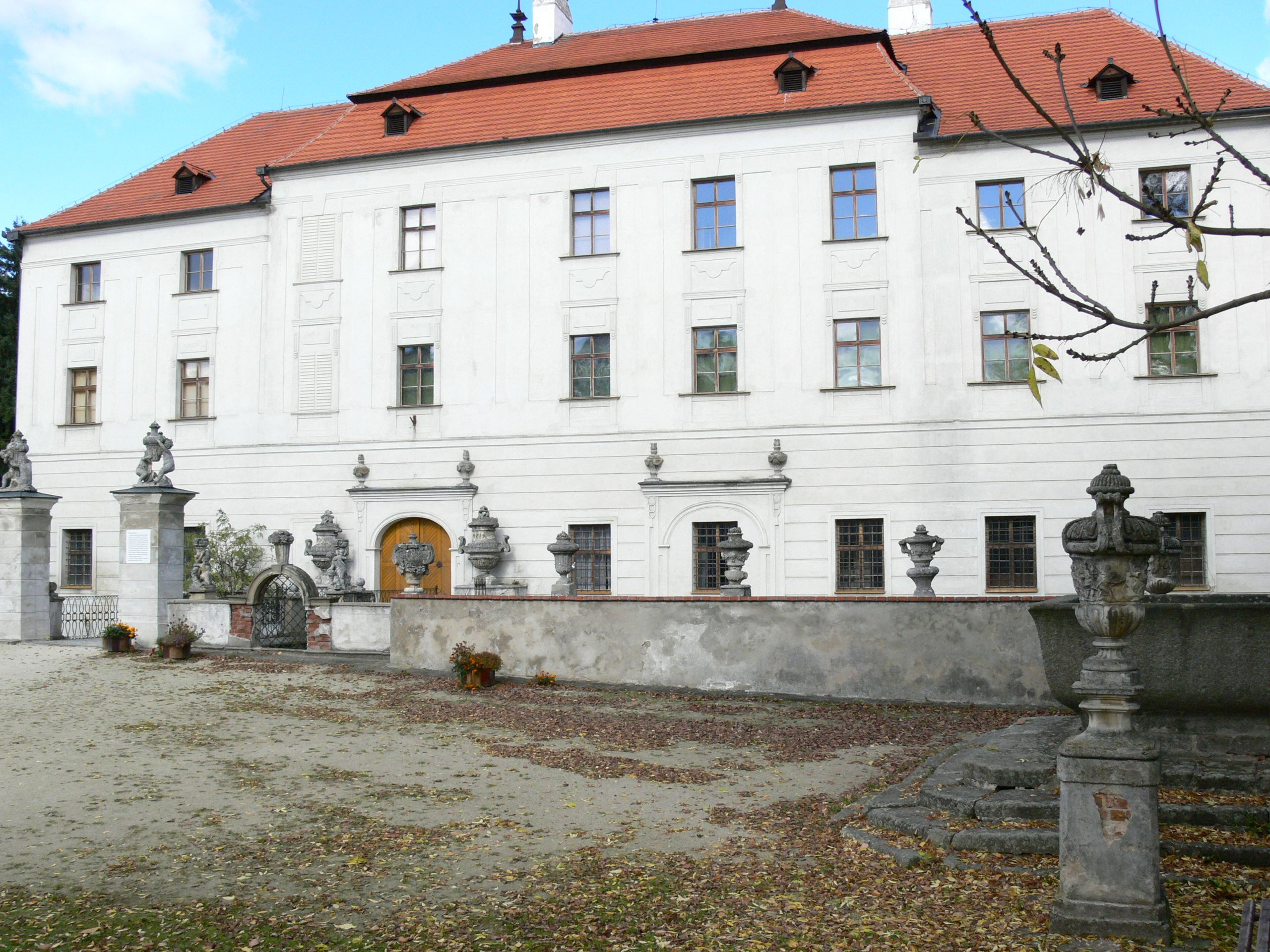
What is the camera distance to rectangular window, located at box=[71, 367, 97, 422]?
2777cm

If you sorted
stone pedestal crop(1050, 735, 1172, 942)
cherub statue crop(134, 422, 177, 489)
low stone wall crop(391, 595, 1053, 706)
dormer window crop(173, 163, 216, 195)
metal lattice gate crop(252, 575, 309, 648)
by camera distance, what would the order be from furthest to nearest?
dormer window crop(173, 163, 216, 195) < metal lattice gate crop(252, 575, 309, 648) < cherub statue crop(134, 422, 177, 489) < low stone wall crop(391, 595, 1053, 706) < stone pedestal crop(1050, 735, 1172, 942)

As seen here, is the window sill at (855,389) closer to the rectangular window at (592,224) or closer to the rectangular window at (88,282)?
the rectangular window at (592,224)

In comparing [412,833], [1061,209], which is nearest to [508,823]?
[412,833]

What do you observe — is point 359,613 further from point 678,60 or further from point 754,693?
point 678,60

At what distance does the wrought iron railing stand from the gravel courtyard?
8796 mm

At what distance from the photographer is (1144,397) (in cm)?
2139

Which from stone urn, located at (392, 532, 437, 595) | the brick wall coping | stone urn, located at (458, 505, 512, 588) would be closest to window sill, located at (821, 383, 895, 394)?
stone urn, located at (458, 505, 512, 588)

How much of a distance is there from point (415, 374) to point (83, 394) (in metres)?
9.03

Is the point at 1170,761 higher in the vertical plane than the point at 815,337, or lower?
lower

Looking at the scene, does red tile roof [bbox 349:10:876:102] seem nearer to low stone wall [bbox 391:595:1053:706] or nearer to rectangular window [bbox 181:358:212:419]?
rectangular window [bbox 181:358:212:419]

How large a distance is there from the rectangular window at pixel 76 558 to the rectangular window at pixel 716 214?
Result: 52.7 feet

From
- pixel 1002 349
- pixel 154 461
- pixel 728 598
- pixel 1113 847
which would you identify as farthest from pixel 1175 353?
pixel 1113 847

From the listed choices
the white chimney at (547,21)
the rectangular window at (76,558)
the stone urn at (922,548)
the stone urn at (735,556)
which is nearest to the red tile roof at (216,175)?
the white chimney at (547,21)

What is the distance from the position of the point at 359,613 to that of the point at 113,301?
47.3ft
